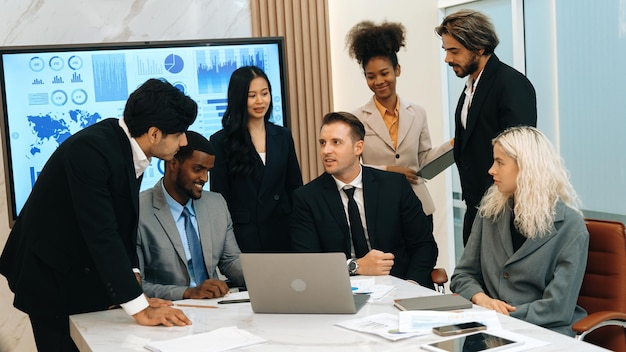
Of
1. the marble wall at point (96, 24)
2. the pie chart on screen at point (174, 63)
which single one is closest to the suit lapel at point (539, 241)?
the pie chart on screen at point (174, 63)

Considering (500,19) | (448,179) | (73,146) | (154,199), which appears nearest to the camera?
(73,146)

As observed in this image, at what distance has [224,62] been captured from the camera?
506 centimetres

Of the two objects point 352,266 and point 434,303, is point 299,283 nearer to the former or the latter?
point 434,303

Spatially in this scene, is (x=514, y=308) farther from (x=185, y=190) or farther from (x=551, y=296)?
(x=185, y=190)

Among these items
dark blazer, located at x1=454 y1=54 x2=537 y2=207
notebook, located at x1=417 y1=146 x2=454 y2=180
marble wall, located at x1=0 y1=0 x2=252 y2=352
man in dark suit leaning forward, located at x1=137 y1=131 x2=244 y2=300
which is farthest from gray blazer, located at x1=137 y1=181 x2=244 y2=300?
marble wall, located at x1=0 y1=0 x2=252 y2=352

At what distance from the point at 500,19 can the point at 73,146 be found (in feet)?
11.1

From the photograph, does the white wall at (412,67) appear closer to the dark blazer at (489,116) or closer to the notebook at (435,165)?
the notebook at (435,165)

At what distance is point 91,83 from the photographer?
16.2ft

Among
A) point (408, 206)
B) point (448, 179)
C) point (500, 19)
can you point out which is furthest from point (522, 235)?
point (448, 179)

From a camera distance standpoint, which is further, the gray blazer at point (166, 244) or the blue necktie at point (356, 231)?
the blue necktie at point (356, 231)

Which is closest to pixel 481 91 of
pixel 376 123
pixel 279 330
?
pixel 376 123

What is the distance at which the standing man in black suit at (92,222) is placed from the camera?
2658 mm

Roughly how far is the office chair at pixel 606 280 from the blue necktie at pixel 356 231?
3.29 ft

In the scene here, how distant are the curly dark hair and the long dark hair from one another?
2.39ft
